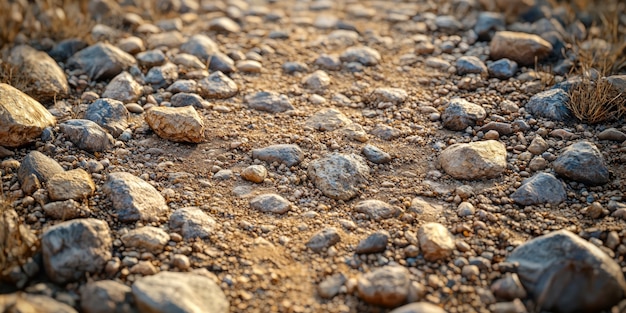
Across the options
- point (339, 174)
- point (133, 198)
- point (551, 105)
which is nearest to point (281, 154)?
point (339, 174)

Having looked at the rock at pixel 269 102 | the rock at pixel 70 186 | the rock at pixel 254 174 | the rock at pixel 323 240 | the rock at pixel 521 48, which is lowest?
the rock at pixel 323 240

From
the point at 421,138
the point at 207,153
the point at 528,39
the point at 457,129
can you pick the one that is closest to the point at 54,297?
the point at 207,153

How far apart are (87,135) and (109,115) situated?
10.8 inches

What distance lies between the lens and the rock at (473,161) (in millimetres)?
3178

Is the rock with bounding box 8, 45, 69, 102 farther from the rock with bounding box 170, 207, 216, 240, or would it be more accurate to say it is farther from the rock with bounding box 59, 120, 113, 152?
the rock with bounding box 170, 207, 216, 240

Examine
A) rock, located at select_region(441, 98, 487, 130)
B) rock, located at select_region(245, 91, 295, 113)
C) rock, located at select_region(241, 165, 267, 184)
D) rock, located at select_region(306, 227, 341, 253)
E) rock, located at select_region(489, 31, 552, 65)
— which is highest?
rock, located at select_region(489, 31, 552, 65)

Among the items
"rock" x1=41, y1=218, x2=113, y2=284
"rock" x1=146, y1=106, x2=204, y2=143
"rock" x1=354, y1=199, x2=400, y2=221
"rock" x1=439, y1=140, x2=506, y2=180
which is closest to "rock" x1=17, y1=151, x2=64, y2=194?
"rock" x1=41, y1=218, x2=113, y2=284

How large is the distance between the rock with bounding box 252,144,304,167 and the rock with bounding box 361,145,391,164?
1.28 ft

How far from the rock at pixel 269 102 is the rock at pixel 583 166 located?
1748mm

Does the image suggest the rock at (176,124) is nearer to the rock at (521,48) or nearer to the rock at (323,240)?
the rock at (323,240)

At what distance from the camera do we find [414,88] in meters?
4.11

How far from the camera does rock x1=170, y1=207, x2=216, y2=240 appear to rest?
2.78m

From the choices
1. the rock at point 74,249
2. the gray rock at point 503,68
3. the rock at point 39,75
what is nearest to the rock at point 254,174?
the rock at point 74,249

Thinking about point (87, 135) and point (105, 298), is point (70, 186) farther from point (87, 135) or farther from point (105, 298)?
point (105, 298)
